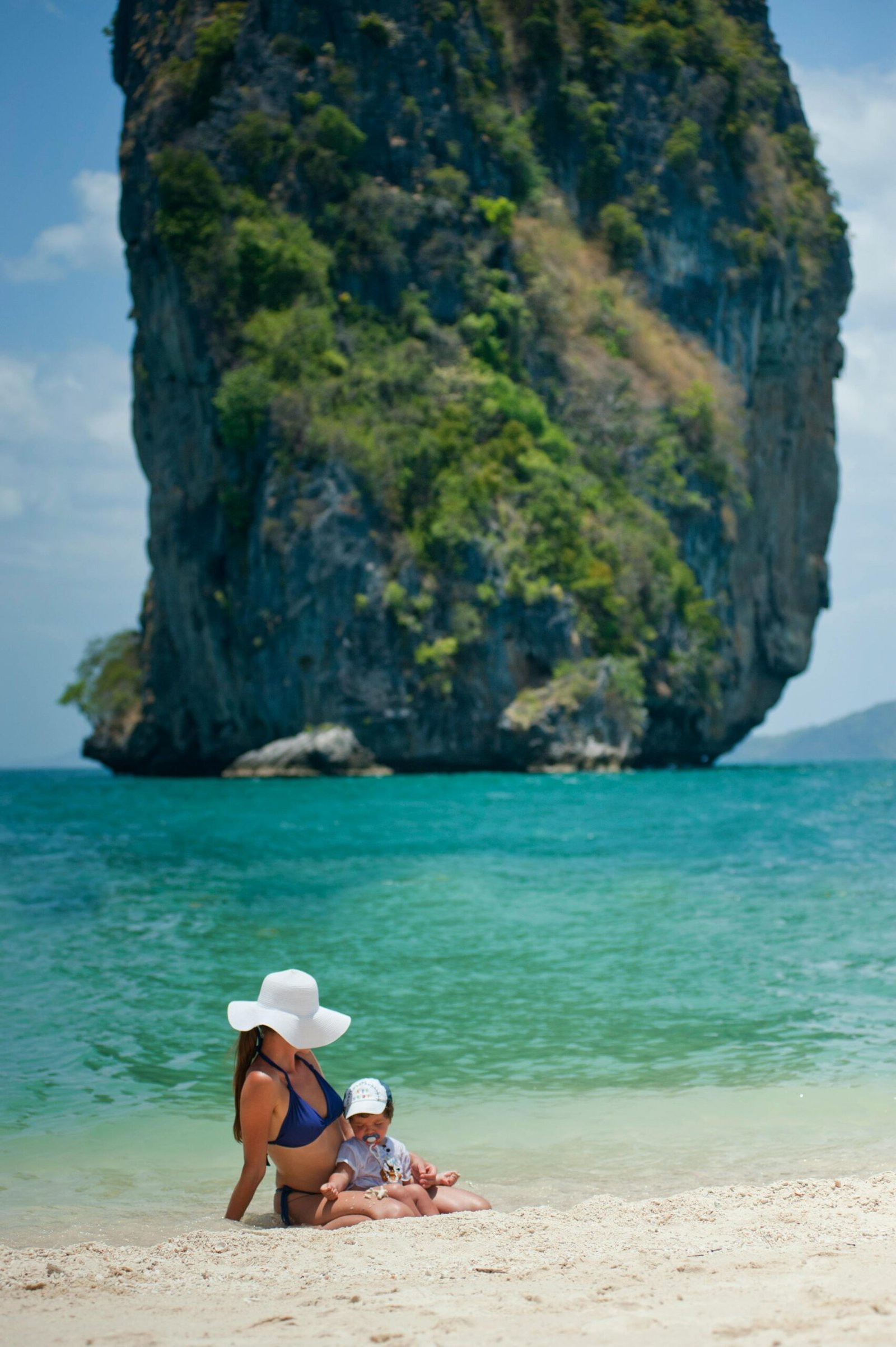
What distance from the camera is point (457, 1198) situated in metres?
4.67

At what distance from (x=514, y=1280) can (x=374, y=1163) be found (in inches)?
44.6

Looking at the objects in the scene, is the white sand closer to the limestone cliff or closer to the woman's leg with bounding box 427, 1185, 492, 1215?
the woman's leg with bounding box 427, 1185, 492, 1215

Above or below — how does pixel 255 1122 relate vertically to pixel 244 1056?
below

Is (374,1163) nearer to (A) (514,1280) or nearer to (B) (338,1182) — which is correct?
(B) (338,1182)

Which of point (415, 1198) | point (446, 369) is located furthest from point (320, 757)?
point (415, 1198)

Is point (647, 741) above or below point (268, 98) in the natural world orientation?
below

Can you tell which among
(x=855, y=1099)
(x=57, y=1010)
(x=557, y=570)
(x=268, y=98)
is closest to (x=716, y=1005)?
(x=855, y=1099)

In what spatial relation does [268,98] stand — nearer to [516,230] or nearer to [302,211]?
[302,211]

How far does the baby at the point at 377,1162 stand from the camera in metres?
4.59

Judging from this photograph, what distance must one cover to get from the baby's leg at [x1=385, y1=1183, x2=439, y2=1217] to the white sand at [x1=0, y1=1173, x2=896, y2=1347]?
0.16 metres

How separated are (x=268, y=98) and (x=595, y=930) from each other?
41660mm

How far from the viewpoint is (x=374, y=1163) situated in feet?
15.4

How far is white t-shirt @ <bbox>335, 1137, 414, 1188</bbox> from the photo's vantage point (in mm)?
4648

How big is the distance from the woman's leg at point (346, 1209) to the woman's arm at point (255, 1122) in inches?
8.4
